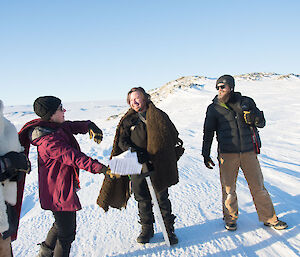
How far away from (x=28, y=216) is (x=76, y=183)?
1604 mm

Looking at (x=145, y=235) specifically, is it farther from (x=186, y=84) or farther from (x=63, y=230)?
(x=186, y=84)

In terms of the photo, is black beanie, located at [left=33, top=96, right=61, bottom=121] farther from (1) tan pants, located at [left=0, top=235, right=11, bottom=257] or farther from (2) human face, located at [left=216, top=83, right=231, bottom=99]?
(2) human face, located at [left=216, top=83, right=231, bottom=99]

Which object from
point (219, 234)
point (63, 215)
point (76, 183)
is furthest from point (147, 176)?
point (219, 234)

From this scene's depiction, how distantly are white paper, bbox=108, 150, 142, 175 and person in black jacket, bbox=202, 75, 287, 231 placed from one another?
3.68 ft

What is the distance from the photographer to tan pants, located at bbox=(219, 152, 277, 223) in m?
2.74

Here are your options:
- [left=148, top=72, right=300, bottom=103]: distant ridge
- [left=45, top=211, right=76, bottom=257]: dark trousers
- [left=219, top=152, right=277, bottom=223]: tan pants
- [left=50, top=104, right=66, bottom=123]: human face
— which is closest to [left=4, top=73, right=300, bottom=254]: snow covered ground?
[left=219, top=152, right=277, bottom=223]: tan pants

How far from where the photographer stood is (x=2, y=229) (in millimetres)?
1541

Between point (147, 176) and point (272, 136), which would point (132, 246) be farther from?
point (272, 136)

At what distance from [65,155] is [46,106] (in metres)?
0.48

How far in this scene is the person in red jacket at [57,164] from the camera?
1.89m

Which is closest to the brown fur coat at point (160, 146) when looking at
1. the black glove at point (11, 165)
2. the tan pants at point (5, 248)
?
the black glove at point (11, 165)

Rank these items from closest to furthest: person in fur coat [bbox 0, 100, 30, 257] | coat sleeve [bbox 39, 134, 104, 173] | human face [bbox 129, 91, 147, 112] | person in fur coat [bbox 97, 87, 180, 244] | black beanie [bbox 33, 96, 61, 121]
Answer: person in fur coat [bbox 0, 100, 30, 257] → coat sleeve [bbox 39, 134, 104, 173] → black beanie [bbox 33, 96, 61, 121] → person in fur coat [bbox 97, 87, 180, 244] → human face [bbox 129, 91, 147, 112]

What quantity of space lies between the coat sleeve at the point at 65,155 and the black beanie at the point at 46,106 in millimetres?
247

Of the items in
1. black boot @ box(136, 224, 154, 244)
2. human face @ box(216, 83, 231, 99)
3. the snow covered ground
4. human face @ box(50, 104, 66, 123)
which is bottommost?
the snow covered ground
